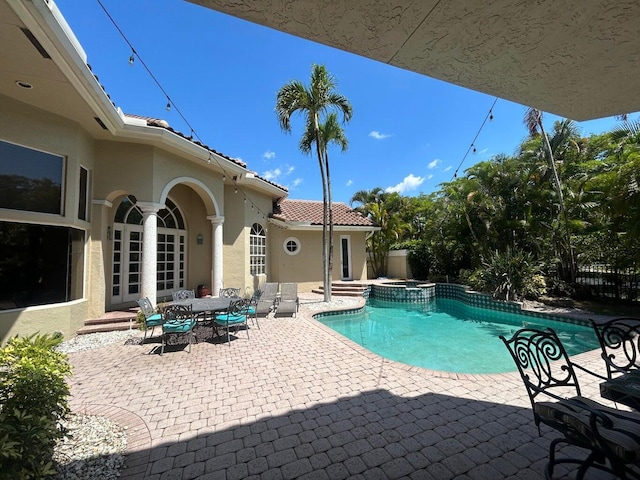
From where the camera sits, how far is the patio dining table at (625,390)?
8.04 feet

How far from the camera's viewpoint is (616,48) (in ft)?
8.17

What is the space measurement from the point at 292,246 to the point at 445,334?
9.28 metres

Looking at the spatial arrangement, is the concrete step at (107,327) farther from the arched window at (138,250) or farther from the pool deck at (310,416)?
the arched window at (138,250)

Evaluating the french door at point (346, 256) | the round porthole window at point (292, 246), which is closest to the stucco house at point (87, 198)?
the round porthole window at point (292, 246)

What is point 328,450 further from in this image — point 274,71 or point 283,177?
point 283,177

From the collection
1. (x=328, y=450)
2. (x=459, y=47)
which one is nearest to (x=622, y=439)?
(x=328, y=450)

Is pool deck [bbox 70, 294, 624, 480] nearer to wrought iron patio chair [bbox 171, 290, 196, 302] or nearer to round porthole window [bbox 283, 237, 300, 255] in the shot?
wrought iron patio chair [bbox 171, 290, 196, 302]

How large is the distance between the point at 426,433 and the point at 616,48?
4422 millimetres

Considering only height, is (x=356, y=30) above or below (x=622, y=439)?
above

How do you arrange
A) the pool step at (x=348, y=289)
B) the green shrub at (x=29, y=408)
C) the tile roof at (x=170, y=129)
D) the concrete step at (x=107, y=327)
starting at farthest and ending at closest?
the pool step at (x=348, y=289)
the tile roof at (x=170, y=129)
the concrete step at (x=107, y=327)
the green shrub at (x=29, y=408)

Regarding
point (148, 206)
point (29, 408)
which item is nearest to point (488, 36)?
point (29, 408)

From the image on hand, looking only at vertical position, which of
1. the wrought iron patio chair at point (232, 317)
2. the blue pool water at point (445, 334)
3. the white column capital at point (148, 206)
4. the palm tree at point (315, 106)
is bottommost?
the blue pool water at point (445, 334)

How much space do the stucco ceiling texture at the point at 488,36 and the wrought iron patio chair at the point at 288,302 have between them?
29.4ft

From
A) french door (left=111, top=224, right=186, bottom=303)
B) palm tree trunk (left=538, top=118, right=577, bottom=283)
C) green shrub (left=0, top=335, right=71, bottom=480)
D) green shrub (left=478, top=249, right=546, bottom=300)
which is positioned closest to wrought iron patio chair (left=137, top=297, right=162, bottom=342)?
french door (left=111, top=224, right=186, bottom=303)
